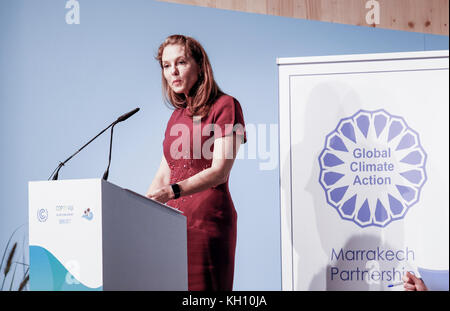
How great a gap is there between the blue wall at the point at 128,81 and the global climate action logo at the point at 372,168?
341 millimetres

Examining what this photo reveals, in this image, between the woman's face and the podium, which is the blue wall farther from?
the podium

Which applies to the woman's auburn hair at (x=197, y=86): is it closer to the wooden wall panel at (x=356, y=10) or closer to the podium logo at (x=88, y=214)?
the wooden wall panel at (x=356, y=10)

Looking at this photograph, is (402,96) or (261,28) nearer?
(402,96)

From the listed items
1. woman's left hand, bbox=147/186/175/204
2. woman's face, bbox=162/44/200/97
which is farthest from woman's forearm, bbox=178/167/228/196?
woman's face, bbox=162/44/200/97

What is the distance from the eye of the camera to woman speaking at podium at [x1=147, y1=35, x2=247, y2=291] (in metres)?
3.29

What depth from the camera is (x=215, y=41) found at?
3549 mm

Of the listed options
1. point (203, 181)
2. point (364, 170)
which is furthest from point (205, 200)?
point (364, 170)

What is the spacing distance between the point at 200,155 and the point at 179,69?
550 mm

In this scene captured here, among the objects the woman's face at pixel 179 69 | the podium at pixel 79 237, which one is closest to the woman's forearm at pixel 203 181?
the woman's face at pixel 179 69

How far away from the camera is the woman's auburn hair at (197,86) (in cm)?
346

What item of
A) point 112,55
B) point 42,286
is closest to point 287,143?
point 112,55

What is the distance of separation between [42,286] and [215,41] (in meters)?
2.33

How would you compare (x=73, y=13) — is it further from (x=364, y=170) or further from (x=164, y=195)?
(x=364, y=170)

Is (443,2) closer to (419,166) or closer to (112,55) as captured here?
(419,166)
